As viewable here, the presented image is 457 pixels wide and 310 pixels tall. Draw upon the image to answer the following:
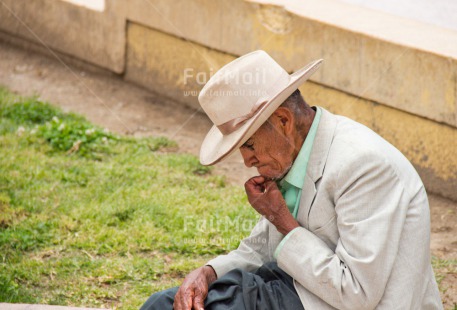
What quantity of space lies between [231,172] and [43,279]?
1.79 m

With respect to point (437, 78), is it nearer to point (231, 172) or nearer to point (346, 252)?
point (231, 172)

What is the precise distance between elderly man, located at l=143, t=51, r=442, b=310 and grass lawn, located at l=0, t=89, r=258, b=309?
1411mm

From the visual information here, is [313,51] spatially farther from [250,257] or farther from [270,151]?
[270,151]

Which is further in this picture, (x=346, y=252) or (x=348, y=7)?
(x=348, y=7)

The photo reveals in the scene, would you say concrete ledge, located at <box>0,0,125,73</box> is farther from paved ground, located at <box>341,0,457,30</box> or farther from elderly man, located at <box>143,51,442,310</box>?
elderly man, located at <box>143,51,442,310</box>

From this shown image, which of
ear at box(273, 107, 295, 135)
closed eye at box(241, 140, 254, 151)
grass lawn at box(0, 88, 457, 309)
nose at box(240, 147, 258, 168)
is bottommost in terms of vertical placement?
grass lawn at box(0, 88, 457, 309)

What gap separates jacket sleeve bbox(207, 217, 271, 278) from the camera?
3.14 meters

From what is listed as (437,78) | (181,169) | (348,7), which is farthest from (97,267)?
(348,7)

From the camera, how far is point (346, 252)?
8.57 feet

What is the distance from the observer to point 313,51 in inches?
220

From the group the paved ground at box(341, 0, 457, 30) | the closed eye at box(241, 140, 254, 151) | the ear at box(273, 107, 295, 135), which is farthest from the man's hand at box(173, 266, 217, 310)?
the paved ground at box(341, 0, 457, 30)

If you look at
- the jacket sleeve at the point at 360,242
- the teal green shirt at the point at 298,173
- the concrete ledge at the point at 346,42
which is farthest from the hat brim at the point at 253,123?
the concrete ledge at the point at 346,42

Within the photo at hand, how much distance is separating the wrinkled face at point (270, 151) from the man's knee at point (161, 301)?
599mm

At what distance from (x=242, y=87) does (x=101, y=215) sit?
2.43 metres
